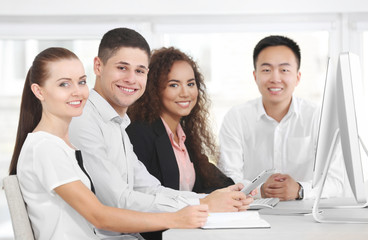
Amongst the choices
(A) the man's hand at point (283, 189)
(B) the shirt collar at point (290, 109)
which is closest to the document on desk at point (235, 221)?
(A) the man's hand at point (283, 189)

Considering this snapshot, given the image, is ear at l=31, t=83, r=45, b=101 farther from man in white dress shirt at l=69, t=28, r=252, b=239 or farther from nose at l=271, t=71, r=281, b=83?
nose at l=271, t=71, r=281, b=83

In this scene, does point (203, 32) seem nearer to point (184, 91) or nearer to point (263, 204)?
point (184, 91)

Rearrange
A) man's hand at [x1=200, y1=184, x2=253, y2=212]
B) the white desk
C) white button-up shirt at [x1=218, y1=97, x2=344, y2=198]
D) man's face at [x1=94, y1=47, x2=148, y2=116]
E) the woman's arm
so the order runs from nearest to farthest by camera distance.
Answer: the white desk
the woman's arm
man's hand at [x1=200, y1=184, x2=253, y2=212]
man's face at [x1=94, y1=47, x2=148, y2=116]
white button-up shirt at [x1=218, y1=97, x2=344, y2=198]

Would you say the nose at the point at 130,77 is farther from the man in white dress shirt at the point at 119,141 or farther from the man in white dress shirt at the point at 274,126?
the man in white dress shirt at the point at 274,126

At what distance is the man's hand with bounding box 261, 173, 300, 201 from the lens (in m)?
2.43

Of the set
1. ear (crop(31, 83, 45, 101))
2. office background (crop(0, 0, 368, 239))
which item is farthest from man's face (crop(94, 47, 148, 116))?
office background (crop(0, 0, 368, 239))

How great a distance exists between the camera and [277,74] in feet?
10.4

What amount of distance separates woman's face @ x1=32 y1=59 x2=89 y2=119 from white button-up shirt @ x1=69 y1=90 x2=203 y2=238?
25cm

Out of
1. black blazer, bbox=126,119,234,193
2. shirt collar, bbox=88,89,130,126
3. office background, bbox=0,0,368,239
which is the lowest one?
black blazer, bbox=126,119,234,193

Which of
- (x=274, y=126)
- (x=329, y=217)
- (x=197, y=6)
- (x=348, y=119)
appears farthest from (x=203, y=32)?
(x=348, y=119)

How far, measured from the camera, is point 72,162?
69.1 inches

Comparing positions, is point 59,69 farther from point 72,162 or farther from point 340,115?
point 340,115

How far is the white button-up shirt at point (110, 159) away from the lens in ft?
6.62

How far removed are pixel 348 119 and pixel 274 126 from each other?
5.25ft
